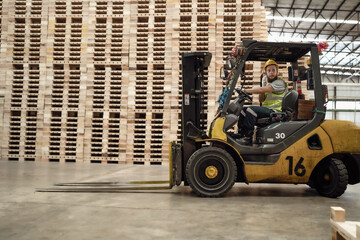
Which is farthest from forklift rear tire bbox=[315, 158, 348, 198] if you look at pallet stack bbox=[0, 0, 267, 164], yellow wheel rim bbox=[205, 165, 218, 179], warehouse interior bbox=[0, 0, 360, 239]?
pallet stack bbox=[0, 0, 267, 164]

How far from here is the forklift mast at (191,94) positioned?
13.9ft

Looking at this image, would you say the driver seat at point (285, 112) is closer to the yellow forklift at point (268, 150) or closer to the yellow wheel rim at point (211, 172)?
the yellow forklift at point (268, 150)

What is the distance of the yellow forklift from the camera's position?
3898mm

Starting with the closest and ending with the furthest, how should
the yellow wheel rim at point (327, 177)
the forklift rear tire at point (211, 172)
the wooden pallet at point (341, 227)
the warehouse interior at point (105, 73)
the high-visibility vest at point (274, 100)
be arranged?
1. the wooden pallet at point (341, 227)
2. the forklift rear tire at point (211, 172)
3. the yellow wheel rim at point (327, 177)
4. the high-visibility vest at point (274, 100)
5. the warehouse interior at point (105, 73)

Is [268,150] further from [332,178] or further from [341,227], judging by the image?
[341,227]

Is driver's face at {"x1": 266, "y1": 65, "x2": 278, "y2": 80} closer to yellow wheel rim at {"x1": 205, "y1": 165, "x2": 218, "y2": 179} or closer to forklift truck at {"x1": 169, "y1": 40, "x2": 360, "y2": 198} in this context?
forklift truck at {"x1": 169, "y1": 40, "x2": 360, "y2": 198}

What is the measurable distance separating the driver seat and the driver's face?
345 mm

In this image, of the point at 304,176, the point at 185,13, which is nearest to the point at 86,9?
the point at 185,13

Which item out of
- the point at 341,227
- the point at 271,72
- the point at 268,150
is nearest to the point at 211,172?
the point at 268,150

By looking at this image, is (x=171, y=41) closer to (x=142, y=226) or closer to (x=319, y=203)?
(x=319, y=203)

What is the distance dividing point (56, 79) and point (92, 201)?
5.75 meters

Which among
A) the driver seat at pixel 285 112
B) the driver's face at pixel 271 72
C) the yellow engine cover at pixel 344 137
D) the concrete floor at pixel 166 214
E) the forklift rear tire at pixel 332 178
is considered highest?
the driver's face at pixel 271 72

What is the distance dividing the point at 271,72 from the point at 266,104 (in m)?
0.47

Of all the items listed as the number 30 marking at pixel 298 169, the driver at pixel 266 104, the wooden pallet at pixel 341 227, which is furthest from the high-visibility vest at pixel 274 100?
the wooden pallet at pixel 341 227
